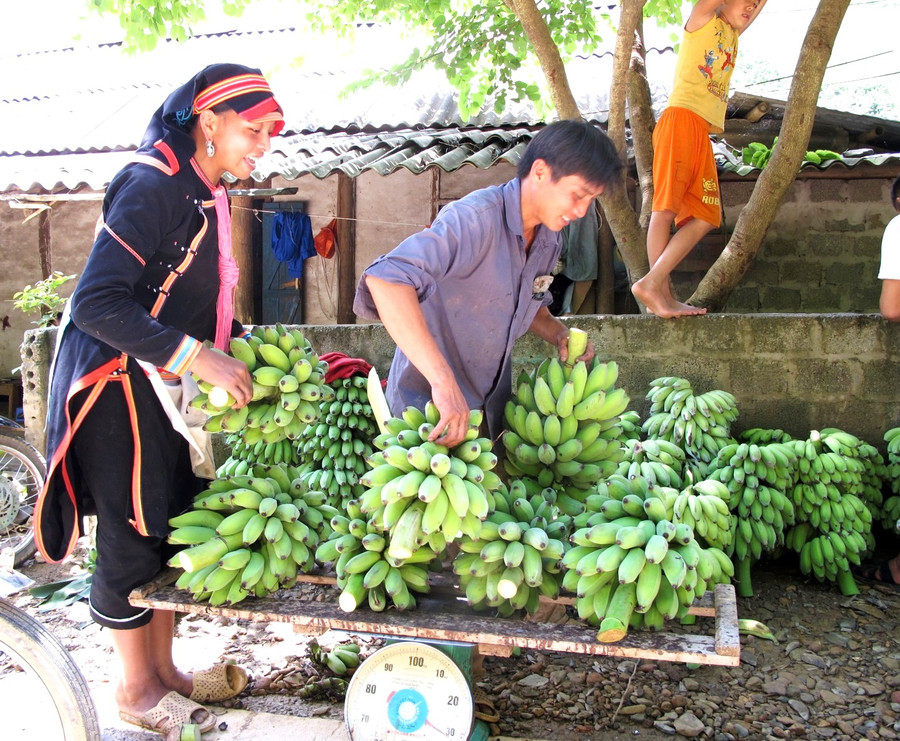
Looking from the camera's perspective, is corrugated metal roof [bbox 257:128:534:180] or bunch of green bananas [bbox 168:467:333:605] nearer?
bunch of green bananas [bbox 168:467:333:605]

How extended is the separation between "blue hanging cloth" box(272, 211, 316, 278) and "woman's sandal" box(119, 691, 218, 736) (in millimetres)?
6124

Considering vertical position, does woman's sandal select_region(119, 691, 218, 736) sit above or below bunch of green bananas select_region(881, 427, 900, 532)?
below

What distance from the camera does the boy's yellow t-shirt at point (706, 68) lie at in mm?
4320

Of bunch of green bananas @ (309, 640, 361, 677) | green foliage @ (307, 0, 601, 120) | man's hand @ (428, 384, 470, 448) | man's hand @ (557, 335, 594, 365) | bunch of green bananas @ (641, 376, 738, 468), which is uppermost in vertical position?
green foliage @ (307, 0, 601, 120)

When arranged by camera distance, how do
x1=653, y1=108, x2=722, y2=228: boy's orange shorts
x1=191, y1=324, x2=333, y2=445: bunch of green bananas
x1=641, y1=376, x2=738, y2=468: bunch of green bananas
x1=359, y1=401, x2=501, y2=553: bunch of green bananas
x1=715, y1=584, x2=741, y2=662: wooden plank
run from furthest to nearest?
x1=653, y1=108, x2=722, y2=228: boy's orange shorts
x1=641, y1=376, x2=738, y2=468: bunch of green bananas
x1=191, y1=324, x2=333, y2=445: bunch of green bananas
x1=359, y1=401, x2=501, y2=553: bunch of green bananas
x1=715, y1=584, x2=741, y2=662: wooden plank

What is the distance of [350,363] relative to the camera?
4.47m

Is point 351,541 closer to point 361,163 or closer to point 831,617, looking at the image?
point 831,617

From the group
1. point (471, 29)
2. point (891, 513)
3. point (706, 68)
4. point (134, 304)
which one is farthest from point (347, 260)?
point (134, 304)

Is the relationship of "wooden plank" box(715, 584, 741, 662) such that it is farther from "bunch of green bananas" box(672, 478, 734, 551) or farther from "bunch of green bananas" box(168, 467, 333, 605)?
"bunch of green bananas" box(168, 467, 333, 605)

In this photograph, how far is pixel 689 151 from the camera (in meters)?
4.45

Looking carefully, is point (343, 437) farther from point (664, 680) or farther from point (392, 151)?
point (392, 151)

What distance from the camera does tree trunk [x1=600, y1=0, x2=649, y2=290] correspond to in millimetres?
4586

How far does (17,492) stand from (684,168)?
4786 mm

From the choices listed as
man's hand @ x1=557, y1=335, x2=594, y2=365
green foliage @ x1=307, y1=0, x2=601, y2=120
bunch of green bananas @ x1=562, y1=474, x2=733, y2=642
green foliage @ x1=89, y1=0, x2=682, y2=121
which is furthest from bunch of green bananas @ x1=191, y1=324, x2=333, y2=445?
green foliage @ x1=307, y1=0, x2=601, y2=120
